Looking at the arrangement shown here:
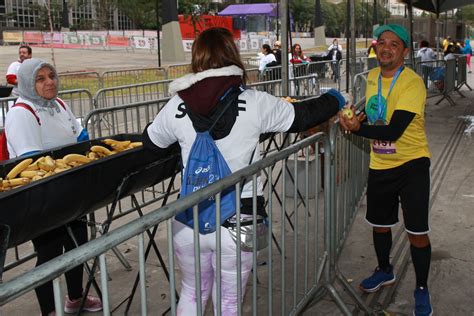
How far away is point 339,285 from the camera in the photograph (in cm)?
421

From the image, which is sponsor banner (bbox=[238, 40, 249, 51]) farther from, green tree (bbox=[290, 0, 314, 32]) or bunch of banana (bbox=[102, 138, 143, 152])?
green tree (bbox=[290, 0, 314, 32])

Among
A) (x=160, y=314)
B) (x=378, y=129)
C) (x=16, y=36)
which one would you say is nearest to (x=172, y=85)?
(x=378, y=129)

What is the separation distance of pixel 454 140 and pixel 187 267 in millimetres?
8111

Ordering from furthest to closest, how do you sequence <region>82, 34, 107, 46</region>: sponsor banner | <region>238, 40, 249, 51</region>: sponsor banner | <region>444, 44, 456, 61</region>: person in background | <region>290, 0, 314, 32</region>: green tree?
1. <region>290, 0, 314, 32</region>: green tree
2. <region>82, 34, 107, 46</region>: sponsor banner
3. <region>238, 40, 249, 51</region>: sponsor banner
4. <region>444, 44, 456, 61</region>: person in background

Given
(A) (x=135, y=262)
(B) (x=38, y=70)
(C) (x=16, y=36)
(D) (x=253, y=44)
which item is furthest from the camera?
(C) (x=16, y=36)

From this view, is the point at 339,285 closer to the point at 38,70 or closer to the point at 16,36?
the point at 38,70

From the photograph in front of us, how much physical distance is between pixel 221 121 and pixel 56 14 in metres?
76.1

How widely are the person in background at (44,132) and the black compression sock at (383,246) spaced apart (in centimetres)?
210

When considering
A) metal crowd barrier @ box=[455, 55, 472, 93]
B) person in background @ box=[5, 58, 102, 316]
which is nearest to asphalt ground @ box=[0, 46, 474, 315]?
person in background @ box=[5, 58, 102, 316]

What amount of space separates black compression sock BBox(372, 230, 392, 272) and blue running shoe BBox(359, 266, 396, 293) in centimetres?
4

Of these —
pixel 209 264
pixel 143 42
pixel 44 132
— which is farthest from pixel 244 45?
pixel 209 264

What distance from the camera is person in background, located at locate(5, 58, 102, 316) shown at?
3.55m

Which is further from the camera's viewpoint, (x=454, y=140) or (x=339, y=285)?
(x=454, y=140)

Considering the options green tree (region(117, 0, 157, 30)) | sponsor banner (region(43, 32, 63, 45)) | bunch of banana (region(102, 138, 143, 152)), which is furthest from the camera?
green tree (region(117, 0, 157, 30))
